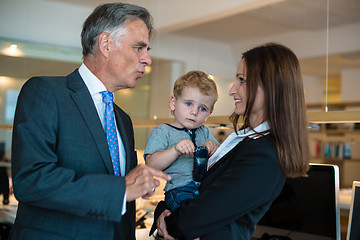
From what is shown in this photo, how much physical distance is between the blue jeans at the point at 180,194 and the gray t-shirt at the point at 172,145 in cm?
2

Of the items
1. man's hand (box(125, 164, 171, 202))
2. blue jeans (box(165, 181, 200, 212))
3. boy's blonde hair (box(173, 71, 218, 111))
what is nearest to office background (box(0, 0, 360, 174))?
boy's blonde hair (box(173, 71, 218, 111))

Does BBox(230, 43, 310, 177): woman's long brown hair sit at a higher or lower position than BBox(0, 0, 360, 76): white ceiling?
lower

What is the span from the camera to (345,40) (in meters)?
3.45

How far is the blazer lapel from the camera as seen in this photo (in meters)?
1.43

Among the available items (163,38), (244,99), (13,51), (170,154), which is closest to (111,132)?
(170,154)

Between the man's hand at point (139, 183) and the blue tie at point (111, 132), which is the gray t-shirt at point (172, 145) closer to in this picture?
the blue tie at point (111, 132)

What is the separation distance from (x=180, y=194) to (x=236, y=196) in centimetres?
47

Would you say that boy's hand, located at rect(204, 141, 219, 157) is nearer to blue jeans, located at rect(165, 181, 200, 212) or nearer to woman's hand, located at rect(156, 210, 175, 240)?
blue jeans, located at rect(165, 181, 200, 212)

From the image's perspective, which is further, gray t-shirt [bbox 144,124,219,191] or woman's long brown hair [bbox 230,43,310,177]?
A: gray t-shirt [bbox 144,124,219,191]

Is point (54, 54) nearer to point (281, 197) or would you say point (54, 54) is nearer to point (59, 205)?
point (281, 197)

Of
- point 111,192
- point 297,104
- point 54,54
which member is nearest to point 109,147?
point 111,192

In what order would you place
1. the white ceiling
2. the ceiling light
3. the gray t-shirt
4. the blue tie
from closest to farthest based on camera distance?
the blue tie < the gray t-shirt < the white ceiling < the ceiling light

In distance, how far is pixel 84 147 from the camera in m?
1.41

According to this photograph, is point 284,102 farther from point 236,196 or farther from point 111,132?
point 111,132
